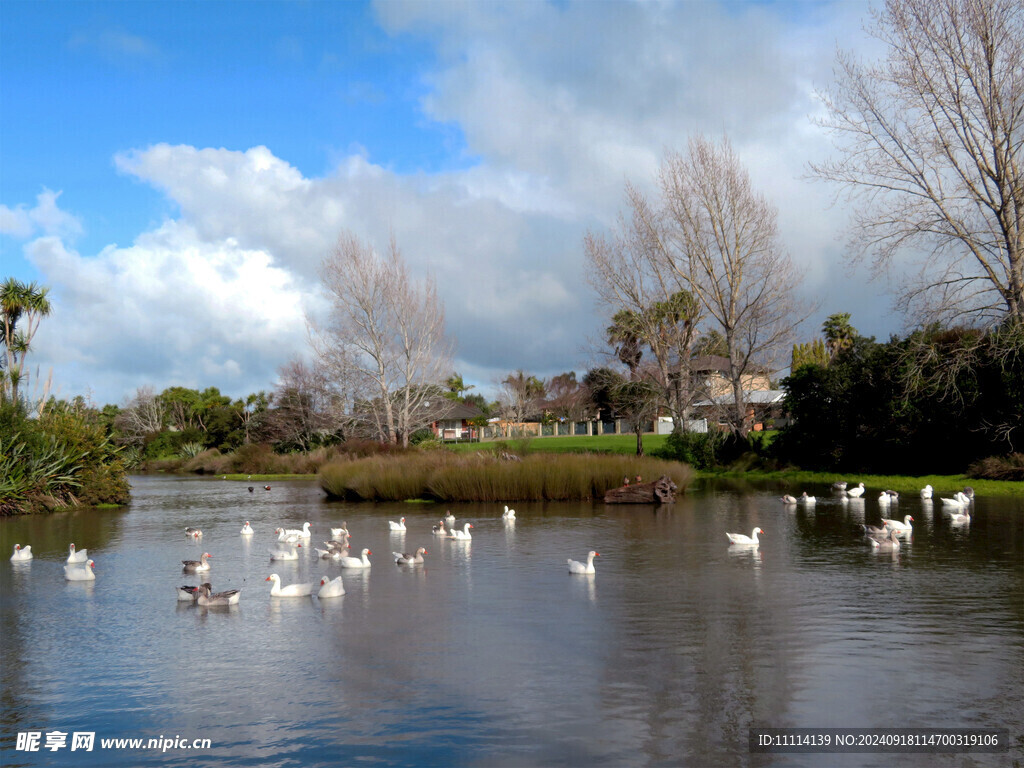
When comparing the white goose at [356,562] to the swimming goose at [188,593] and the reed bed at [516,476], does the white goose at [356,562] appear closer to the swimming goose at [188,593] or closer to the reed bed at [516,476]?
the swimming goose at [188,593]

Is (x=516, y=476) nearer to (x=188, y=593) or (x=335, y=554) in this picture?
(x=335, y=554)

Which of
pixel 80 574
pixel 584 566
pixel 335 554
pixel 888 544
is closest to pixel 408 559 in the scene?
pixel 335 554

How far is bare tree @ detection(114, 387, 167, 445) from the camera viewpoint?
283ft

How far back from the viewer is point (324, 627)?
36.8ft

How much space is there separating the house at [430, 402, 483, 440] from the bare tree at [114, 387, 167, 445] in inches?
1167

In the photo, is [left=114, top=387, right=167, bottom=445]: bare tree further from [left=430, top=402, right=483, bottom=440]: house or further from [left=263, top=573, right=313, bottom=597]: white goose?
[left=263, top=573, right=313, bottom=597]: white goose

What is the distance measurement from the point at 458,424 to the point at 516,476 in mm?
70119

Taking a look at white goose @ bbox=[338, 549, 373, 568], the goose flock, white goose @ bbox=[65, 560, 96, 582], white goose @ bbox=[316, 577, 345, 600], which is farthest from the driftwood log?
white goose @ bbox=[65, 560, 96, 582]

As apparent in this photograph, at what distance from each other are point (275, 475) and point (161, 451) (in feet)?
95.8

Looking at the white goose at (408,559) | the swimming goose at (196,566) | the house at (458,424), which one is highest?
the house at (458,424)

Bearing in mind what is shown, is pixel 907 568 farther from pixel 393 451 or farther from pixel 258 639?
pixel 393 451

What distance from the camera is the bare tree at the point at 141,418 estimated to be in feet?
283

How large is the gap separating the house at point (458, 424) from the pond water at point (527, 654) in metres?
74.6

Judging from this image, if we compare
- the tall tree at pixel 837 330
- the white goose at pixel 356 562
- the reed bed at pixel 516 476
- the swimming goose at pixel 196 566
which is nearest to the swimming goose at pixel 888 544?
the white goose at pixel 356 562
